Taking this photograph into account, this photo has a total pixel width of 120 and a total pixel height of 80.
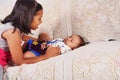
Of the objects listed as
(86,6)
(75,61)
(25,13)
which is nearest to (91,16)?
(86,6)

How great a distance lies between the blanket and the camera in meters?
1.32

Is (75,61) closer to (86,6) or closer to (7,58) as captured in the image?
(7,58)

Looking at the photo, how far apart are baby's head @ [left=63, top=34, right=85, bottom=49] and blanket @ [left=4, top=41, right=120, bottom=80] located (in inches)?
17.3

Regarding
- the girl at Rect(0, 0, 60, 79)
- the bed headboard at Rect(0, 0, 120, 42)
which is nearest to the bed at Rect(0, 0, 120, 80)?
the bed headboard at Rect(0, 0, 120, 42)

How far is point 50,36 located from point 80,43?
0.28m

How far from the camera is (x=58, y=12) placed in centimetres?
205

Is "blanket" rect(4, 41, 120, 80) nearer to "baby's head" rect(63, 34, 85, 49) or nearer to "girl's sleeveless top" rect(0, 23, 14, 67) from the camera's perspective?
"girl's sleeveless top" rect(0, 23, 14, 67)

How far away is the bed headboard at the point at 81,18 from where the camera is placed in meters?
1.89

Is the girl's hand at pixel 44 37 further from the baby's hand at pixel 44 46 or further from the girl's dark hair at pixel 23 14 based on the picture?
the girl's dark hair at pixel 23 14

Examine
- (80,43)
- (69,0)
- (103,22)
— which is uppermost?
(69,0)

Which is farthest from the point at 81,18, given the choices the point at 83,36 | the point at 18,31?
the point at 18,31

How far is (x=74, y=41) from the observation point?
6.24 ft

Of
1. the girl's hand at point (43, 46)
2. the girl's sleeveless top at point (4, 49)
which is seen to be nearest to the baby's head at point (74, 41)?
the girl's hand at point (43, 46)

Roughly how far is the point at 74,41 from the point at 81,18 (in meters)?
0.19
